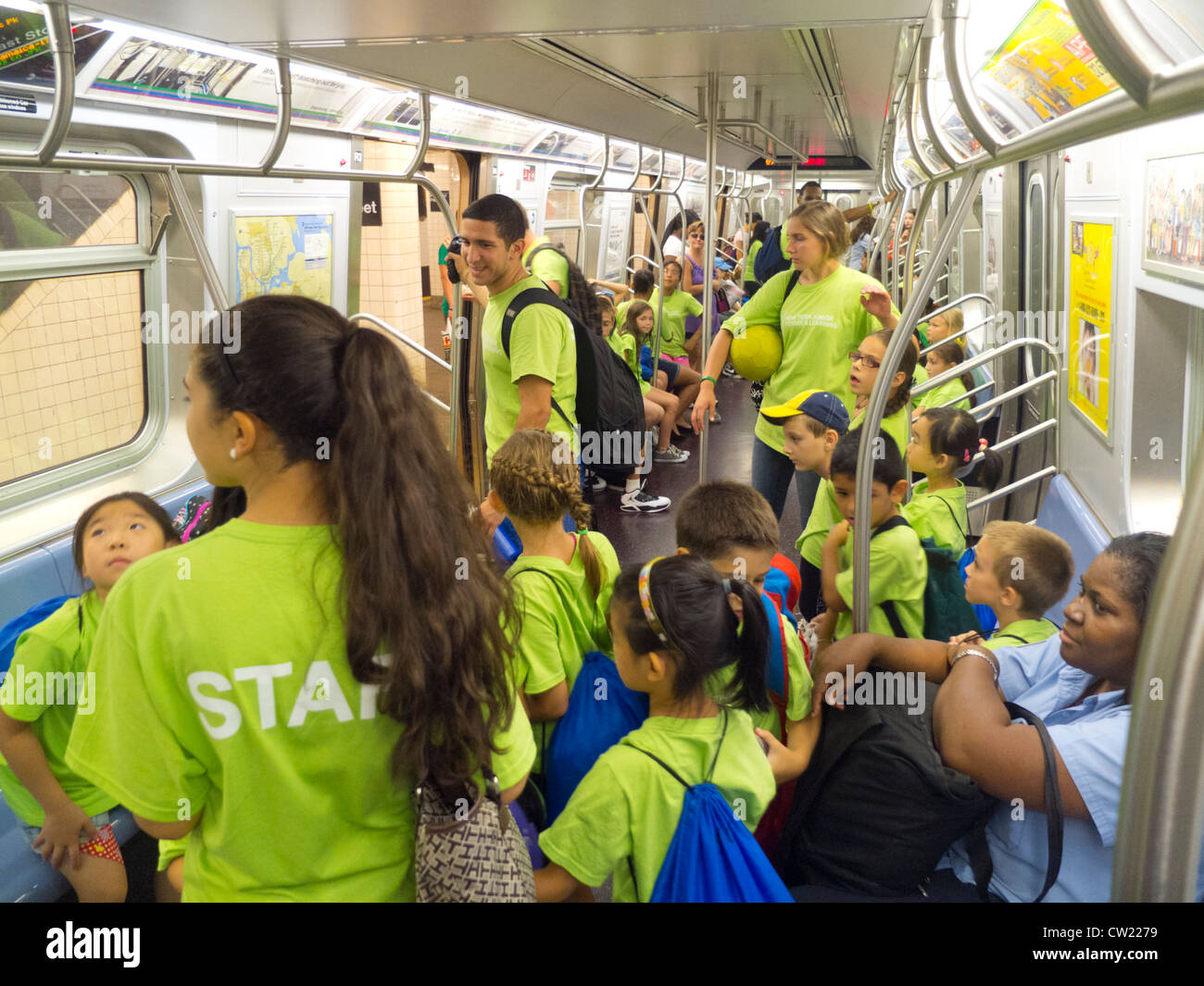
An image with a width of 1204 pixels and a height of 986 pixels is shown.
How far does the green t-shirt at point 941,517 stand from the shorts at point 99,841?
2.57 m

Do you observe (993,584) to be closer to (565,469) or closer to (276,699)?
(565,469)

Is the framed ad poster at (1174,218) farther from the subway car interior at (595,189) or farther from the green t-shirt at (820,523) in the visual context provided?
the green t-shirt at (820,523)

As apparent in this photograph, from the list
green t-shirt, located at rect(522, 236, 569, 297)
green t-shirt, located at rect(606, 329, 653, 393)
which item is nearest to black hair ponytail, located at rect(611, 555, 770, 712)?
green t-shirt, located at rect(522, 236, 569, 297)

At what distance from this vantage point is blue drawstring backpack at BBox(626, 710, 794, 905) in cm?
164

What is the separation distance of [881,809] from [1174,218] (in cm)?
224

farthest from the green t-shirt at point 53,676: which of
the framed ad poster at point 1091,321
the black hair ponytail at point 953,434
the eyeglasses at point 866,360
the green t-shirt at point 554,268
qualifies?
the framed ad poster at point 1091,321

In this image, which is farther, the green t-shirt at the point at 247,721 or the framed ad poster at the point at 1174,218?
the framed ad poster at the point at 1174,218

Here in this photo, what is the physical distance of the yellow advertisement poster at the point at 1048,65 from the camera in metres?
3.21

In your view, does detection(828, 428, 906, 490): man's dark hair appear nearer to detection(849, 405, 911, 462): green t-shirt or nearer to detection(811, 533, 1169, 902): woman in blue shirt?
detection(849, 405, 911, 462): green t-shirt

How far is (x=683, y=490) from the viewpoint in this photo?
23.4ft

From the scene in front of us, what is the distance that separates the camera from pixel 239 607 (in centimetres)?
113

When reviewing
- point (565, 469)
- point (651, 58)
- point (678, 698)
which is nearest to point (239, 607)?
point (678, 698)

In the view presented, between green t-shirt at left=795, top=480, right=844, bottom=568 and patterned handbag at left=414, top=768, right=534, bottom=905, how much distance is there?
1998 millimetres

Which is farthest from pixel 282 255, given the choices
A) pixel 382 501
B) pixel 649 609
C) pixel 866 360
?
pixel 382 501
